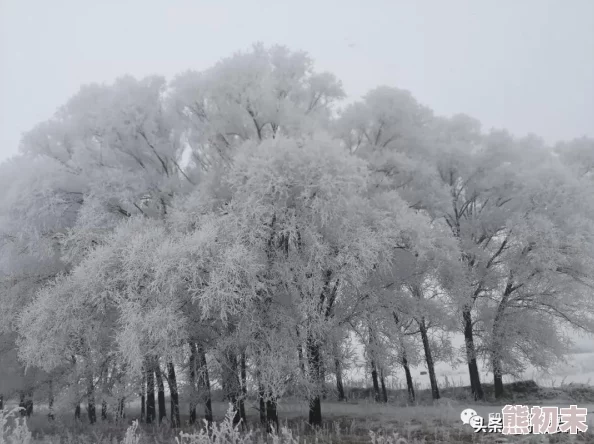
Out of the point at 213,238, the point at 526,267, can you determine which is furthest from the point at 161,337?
the point at 526,267

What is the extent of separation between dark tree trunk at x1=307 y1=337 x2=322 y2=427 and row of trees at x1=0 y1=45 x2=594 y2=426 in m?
0.07

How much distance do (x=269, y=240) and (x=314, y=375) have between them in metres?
4.12

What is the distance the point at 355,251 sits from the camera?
41.1ft

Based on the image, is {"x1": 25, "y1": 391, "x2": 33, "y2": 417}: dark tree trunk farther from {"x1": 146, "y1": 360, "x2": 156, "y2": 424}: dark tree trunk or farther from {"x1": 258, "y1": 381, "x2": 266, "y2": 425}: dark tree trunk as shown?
{"x1": 258, "y1": 381, "x2": 266, "y2": 425}: dark tree trunk

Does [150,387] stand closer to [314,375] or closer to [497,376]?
[314,375]

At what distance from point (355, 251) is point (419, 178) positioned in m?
8.22

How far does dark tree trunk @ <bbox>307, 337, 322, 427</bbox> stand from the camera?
42.0 feet

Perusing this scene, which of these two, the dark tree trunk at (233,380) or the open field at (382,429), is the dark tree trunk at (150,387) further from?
the dark tree trunk at (233,380)

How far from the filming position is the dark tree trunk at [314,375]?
12.8 meters

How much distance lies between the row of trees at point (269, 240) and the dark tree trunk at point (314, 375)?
7 cm

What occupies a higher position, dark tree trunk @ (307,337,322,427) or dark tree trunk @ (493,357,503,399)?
dark tree trunk @ (307,337,322,427)
